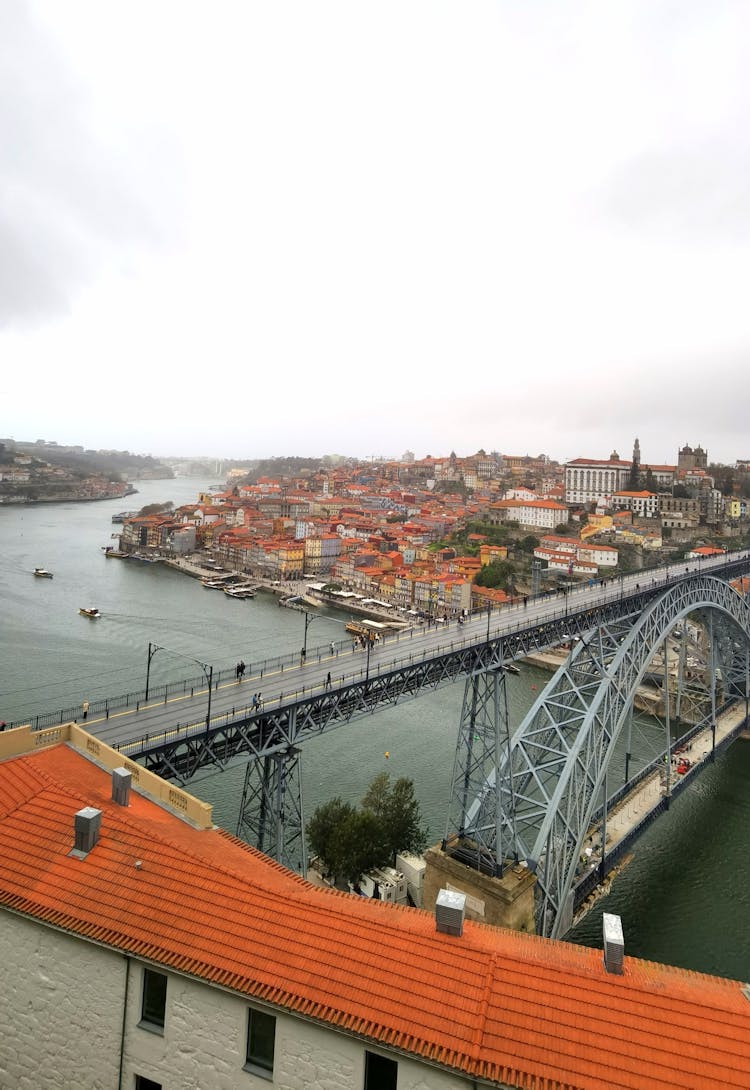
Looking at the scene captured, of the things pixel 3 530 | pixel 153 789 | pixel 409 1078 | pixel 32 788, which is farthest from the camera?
pixel 3 530

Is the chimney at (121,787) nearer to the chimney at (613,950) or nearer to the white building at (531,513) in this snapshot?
the chimney at (613,950)

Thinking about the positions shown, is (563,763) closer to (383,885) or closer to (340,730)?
(383,885)

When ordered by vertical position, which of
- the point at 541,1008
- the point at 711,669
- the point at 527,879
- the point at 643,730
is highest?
the point at 541,1008

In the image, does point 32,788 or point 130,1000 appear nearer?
point 130,1000

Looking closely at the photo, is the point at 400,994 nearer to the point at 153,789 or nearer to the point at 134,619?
the point at 153,789

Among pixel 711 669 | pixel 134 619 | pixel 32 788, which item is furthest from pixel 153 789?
pixel 134 619

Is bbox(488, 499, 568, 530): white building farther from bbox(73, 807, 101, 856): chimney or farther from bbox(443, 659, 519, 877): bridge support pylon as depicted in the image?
bbox(73, 807, 101, 856): chimney
